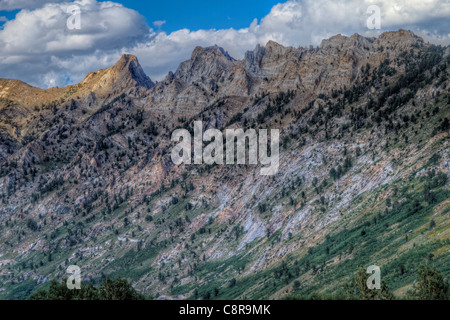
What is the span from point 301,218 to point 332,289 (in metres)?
70.7

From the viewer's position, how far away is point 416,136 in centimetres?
17962

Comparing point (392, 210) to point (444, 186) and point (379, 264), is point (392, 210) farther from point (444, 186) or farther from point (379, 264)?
point (379, 264)

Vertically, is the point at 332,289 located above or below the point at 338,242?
below

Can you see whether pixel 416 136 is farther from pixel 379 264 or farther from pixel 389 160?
pixel 379 264

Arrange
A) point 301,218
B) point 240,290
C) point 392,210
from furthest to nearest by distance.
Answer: point 301,218
point 240,290
point 392,210

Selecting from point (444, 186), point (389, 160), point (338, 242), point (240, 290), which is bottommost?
point (240, 290)

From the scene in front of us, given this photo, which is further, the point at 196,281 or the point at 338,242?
the point at 196,281

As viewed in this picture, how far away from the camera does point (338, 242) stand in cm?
15588

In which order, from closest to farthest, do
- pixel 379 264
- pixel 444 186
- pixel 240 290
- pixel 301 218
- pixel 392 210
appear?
pixel 379 264 → pixel 444 186 → pixel 392 210 → pixel 240 290 → pixel 301 218
